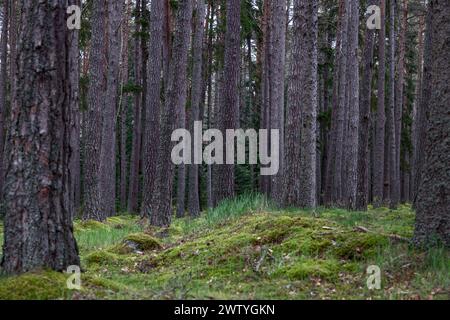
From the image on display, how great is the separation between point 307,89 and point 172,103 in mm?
2987

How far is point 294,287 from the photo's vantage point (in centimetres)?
513

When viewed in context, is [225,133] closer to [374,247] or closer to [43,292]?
[374,247]

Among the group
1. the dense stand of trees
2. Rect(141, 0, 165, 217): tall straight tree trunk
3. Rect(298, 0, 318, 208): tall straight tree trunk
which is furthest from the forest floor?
Rect(141, 0, 165, 217): tall straight tree trunk

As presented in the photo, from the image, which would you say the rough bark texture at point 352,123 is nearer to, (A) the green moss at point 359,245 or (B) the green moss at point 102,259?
(A) the green moss at point 359,245

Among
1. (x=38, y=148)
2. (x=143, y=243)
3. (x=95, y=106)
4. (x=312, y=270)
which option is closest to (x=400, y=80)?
(x=95, y=106)

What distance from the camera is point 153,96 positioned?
15.6 m

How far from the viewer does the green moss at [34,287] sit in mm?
4316

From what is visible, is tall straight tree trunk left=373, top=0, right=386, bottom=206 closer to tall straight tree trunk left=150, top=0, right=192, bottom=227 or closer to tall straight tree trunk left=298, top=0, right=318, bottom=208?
tall straight tree trunk left=298, top=0, right=318, bottom=208

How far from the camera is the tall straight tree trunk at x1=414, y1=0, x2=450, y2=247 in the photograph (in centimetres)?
548

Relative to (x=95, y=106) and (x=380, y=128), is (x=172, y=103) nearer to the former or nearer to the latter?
Result: (x=95, y=106)

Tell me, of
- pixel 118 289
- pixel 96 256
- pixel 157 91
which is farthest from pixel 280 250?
pixel 157 91

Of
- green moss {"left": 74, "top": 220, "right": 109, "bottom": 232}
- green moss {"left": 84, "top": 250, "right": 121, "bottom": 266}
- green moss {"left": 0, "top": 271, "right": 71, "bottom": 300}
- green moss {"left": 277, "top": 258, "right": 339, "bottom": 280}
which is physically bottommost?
green moss {"left": 74, "top": 220, "right": 109, "bottom": 232}

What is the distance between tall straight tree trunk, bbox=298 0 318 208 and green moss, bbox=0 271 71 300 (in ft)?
21.5

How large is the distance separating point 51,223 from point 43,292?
619 millimetres
